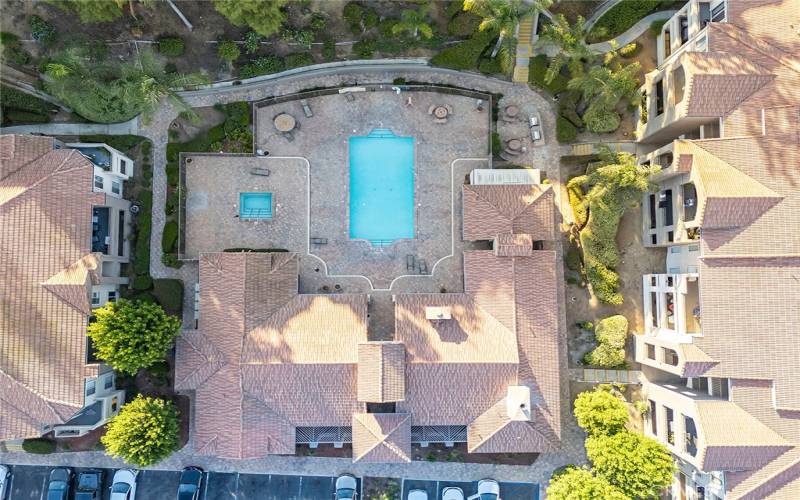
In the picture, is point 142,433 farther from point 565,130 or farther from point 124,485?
point 565,130

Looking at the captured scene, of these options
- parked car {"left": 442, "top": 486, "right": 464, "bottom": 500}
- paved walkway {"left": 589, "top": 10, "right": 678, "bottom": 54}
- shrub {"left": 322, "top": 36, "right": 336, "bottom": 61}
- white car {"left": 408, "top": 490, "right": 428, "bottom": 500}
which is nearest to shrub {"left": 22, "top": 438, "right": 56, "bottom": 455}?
white car {"left": 408, "top": 490, "right": 428, "bottom": 500}

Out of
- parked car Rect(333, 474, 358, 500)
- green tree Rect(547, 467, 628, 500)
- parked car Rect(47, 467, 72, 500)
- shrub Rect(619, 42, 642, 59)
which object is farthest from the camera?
shrub Rect(619, 42, 642, 59)

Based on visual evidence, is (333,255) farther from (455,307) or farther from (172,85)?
(172,85)

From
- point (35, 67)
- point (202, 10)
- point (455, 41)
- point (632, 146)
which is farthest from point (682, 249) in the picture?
point (35, 67)

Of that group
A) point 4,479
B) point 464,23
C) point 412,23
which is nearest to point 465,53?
point 464,23

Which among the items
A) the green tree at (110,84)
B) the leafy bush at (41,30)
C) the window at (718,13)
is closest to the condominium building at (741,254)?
the window at (718,13)

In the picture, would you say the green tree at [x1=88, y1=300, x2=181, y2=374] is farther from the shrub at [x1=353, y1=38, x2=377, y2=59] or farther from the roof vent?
the shrub at [x1=353, y1=38, x2=377, y2=59]
